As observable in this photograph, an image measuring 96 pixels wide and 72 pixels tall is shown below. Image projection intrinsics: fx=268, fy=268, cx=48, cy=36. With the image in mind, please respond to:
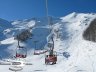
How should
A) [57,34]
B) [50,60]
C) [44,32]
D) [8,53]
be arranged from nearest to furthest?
[50,60]
[8,53]
[57,34]
[44,32]

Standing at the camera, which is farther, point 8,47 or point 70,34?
point 70,34

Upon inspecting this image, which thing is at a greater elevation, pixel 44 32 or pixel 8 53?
pixel 44 32

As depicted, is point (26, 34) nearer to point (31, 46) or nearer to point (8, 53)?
point (31, 46)

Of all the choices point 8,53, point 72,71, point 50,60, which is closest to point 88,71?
point 72,71

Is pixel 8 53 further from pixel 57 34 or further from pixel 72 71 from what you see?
pixel 72 71

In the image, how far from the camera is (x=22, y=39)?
13300 cm

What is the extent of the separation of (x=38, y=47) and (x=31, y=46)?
11.0ft

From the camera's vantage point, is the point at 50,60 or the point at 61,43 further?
the point at 61,43

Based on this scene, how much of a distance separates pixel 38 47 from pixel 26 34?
78.9 ft

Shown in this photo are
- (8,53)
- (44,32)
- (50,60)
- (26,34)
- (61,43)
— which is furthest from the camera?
(44,32)

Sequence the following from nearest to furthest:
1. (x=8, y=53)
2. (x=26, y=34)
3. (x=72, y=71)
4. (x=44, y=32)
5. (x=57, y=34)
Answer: (x=72, y=71) → (x=8, y=53) → (x=57, y=34) → (x=26, y=34) → (x=44, y=32)

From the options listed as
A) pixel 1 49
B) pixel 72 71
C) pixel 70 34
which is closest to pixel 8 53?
pixel 1 49

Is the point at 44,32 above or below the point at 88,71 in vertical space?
above

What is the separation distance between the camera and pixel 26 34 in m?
141
